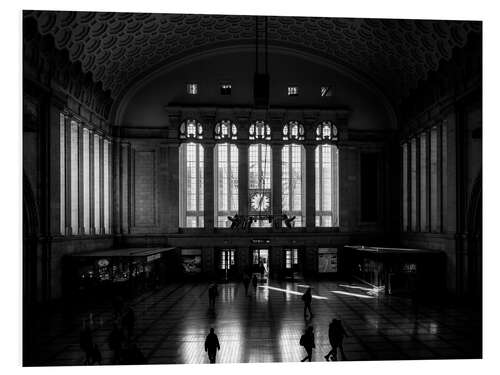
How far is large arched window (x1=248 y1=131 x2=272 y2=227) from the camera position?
35.7m

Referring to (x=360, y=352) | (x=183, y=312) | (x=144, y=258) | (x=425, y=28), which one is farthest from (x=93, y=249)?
(x=425, y=28)

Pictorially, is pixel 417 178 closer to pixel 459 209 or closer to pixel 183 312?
pixel 459 209

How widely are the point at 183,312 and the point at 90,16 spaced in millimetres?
14017

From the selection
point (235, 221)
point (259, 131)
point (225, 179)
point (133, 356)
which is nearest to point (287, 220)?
point (235, 221)

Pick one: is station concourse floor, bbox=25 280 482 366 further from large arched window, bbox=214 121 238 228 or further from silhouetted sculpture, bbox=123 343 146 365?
large arched window, bbox=214 121 238 228

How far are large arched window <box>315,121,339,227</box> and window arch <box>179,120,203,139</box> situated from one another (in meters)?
8.42

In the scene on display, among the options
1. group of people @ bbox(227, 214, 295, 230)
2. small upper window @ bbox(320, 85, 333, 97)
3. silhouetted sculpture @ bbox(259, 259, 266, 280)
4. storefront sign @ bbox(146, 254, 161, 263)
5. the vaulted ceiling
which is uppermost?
the vaulted ceiling

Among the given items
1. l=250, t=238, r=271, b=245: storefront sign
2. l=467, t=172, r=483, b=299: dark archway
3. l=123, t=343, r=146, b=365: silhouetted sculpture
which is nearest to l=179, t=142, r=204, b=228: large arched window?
l=250, t=238, r=271, b=245: storefront sign

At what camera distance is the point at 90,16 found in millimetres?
22984

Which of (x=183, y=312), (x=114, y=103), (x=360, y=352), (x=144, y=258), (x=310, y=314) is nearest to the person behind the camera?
(x=360, y=352)

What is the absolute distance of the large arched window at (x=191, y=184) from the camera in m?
35.9

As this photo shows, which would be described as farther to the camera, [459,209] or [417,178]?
[417,178]

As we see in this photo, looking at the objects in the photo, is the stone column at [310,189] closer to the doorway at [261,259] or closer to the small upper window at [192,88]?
the doorway at [261,259]

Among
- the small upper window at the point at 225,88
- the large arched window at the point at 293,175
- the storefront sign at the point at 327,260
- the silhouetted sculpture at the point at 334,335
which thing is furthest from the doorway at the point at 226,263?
the silhouetted sculpture at the point at 334,335
